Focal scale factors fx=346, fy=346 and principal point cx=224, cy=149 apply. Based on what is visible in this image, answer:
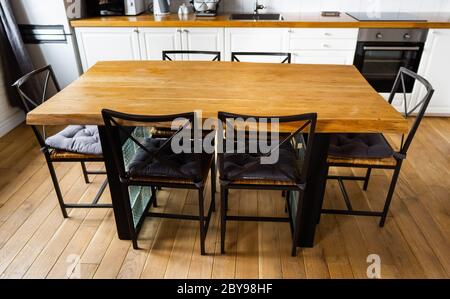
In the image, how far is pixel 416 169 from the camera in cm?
266

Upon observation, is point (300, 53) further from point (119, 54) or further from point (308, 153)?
point (308, 153)

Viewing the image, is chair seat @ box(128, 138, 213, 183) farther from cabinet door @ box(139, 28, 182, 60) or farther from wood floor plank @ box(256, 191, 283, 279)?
cabinet door @ box(139, 28, 182, 60)

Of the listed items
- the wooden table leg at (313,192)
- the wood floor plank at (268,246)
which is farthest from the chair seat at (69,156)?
the wooden table leg at (313,192)

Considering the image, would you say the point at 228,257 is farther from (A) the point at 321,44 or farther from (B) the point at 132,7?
(B) the point at 132,7

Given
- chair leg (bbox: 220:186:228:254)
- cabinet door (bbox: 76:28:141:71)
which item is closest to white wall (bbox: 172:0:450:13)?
cabinet door (bbox: 76:28:141:71)

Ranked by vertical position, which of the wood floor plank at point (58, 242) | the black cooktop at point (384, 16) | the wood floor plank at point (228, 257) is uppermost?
the black cooktop at point (384, 16)

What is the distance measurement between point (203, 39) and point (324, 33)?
1.12 metres

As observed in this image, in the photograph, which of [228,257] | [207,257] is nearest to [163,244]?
[207,257]

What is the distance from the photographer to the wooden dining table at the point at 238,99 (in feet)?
4.99

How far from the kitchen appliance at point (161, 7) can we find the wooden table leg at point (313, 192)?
8.19ft

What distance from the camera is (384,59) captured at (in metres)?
3.21

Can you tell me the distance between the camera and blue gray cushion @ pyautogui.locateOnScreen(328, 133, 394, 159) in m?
1.83

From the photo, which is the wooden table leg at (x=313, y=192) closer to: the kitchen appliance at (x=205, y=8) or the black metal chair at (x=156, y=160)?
the black metal chair at (x=156, y=160)
